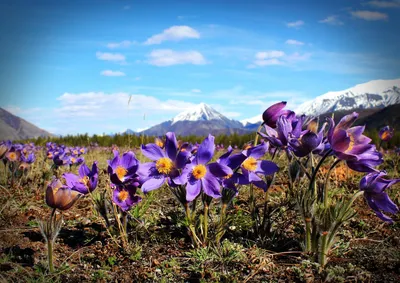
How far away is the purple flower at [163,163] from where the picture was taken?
166cm

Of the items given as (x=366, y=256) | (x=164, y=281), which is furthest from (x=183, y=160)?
(x=366, y=256)

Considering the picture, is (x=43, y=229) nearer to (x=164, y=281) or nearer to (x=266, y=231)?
(x=164, y=281)

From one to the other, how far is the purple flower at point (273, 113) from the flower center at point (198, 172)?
0.49 m

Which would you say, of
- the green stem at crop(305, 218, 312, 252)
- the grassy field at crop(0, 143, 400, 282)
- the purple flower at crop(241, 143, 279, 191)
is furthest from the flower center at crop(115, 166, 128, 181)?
the green stem at crop(305, 218, 312, 252)

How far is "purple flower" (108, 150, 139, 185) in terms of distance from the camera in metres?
1.86

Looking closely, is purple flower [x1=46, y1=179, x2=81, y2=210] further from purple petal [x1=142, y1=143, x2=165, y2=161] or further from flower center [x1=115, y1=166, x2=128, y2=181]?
purple petal [x1=142, y1=143, x2=165, y2=161]

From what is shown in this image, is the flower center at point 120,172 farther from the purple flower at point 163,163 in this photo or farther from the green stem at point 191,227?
the green stem at point 191,227

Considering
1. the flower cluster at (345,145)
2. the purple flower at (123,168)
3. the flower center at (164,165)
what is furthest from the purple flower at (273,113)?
the purple flower at (123,168)

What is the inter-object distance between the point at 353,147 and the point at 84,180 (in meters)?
1.47

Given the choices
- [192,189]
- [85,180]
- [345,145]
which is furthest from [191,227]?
[345,145]

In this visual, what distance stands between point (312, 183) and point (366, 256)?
2.07ft

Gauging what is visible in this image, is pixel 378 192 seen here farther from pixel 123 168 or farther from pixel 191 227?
pixel 123 168

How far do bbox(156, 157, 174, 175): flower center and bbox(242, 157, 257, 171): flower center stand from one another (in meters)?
0.41

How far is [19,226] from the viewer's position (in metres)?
2.48
